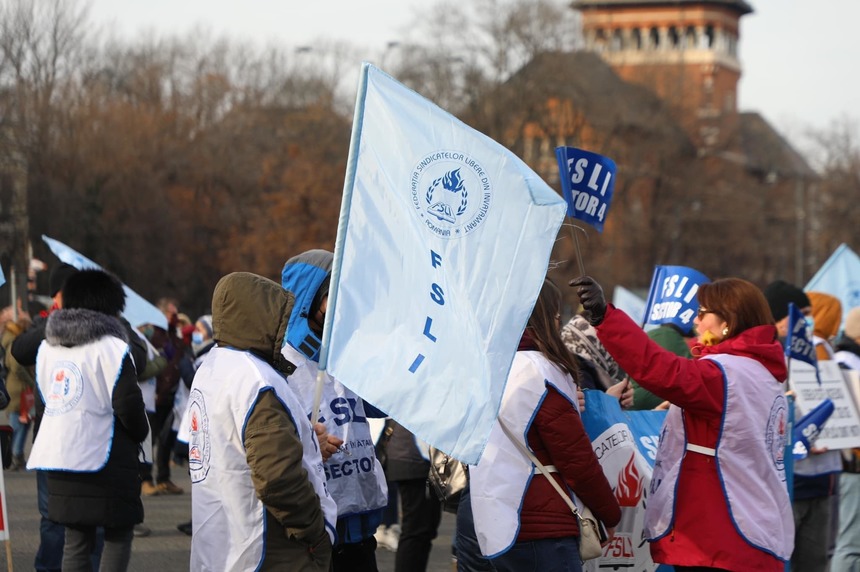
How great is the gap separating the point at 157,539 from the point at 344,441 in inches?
216

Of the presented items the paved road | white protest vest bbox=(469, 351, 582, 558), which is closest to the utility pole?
the paved road

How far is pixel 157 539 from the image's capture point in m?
10.5

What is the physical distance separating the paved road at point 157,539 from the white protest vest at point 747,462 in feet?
14.1

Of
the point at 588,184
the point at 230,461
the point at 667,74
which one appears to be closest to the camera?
the point at 230,461

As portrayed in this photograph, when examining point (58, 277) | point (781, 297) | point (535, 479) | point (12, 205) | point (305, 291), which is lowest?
point (535, 479)

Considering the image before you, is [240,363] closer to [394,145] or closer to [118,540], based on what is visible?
[394,145]

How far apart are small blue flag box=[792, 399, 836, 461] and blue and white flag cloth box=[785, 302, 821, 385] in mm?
252

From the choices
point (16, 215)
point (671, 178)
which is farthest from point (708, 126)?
point (16, 215)

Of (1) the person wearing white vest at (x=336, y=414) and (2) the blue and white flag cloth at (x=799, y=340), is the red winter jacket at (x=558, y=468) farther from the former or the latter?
(2) the blue and white flag cloth at (x=799, y=340)

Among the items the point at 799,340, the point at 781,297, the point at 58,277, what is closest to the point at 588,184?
the point at 799,340

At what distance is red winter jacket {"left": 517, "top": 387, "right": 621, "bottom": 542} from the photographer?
5.05m

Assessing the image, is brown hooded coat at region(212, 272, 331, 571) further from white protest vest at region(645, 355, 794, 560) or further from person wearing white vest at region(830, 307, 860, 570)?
person wearing white vest at region(830, 307, 860, 570)

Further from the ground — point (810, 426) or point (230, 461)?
point (230, 461)

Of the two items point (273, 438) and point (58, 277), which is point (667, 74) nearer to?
point (58, 277)
